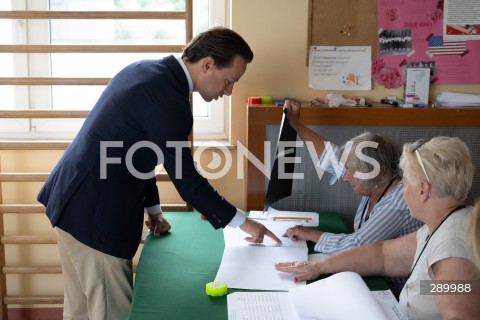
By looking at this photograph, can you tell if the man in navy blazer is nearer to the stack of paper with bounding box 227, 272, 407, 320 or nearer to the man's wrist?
the man's wrist

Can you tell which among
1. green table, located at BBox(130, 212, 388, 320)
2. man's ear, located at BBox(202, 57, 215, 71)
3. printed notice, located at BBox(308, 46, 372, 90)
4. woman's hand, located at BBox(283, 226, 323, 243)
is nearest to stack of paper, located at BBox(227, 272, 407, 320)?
green table, located at BBox(130, 212, 388, 320)

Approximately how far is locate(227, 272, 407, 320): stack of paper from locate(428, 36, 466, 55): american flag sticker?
1465 millimetres

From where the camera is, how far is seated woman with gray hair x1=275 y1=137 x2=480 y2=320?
158 cm

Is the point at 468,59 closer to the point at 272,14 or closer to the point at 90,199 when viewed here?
→ the point at 272,14

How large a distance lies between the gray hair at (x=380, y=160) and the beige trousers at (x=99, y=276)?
0.93 m

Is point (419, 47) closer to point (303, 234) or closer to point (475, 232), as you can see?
point (303, 234)

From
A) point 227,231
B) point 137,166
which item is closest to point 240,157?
point 227,231

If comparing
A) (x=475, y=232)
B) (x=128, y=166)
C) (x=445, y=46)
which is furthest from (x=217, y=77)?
(x=445, y=46)

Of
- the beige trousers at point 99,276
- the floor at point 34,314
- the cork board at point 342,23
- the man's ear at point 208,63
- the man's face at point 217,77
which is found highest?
the cork board at point 342,23

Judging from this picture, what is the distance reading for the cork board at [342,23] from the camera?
2932 millimetres

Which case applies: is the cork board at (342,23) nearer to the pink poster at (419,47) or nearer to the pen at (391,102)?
the pink poster at (419,47)

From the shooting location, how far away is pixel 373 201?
2.46 m

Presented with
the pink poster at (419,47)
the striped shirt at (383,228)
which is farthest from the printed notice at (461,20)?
the striped shirt at (383,228)

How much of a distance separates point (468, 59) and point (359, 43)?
522 mm
